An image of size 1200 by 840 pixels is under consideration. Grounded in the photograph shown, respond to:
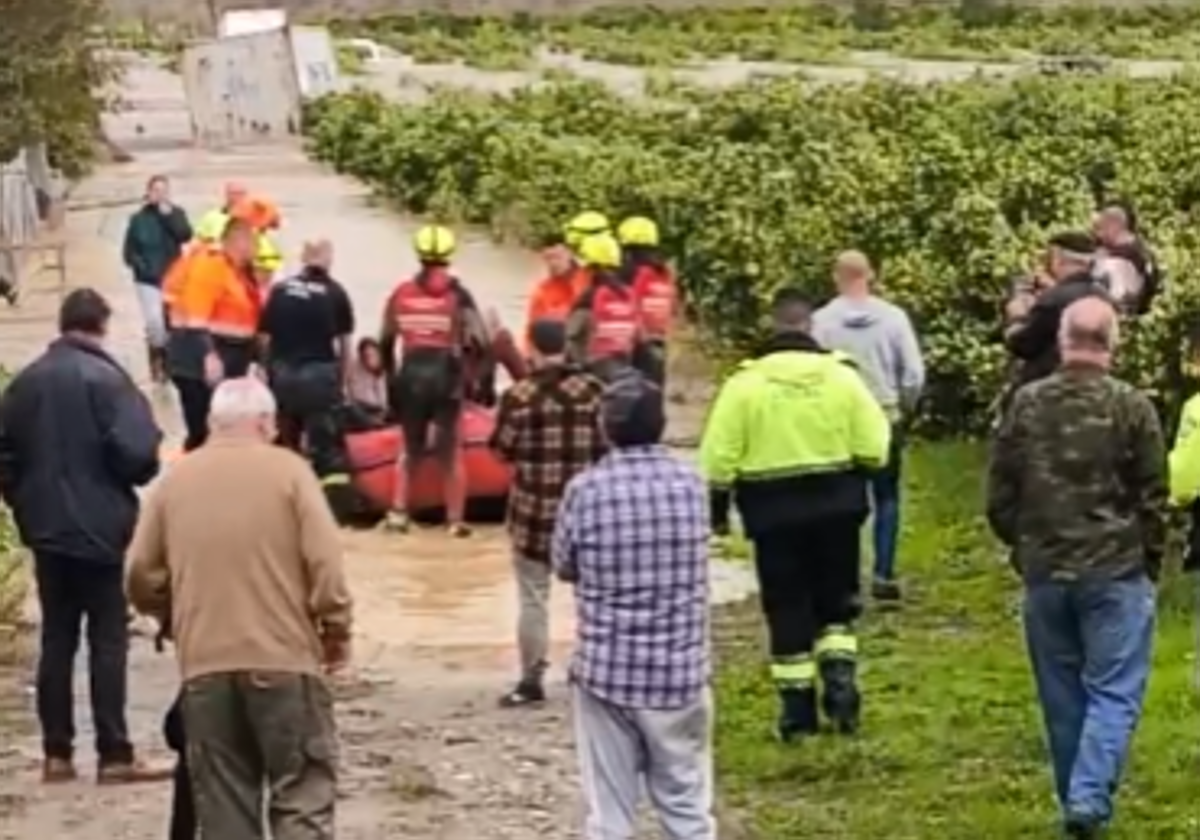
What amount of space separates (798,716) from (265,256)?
26.8 feet

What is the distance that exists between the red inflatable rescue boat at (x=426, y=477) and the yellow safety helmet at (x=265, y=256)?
1.42 meters

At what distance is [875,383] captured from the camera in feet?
47.4

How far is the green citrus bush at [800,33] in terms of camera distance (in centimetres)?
7212

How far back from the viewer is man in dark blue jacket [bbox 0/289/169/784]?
37.1ft

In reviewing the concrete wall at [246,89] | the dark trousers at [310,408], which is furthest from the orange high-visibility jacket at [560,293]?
the concrete wall at [246,89]

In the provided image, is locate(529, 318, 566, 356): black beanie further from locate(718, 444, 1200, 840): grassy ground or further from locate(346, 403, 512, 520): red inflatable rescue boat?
locate(346, 403, 512, 520): red inflatable rescue boat

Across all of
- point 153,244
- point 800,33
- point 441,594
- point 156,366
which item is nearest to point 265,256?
point 441,594

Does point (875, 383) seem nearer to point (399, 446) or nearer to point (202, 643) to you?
point (399, 446)

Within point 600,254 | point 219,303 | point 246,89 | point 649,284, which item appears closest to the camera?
point 600,254

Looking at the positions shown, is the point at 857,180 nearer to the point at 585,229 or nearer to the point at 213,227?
the point at 585,229

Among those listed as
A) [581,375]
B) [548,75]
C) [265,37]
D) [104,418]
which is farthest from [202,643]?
[548,75]

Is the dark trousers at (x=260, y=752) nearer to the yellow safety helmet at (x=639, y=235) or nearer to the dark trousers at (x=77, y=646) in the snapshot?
the dark trousers at (x=77, y=646)

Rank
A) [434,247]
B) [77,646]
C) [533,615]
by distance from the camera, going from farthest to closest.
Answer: [434,247], [533,615], [77,646]

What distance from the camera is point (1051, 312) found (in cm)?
1275
